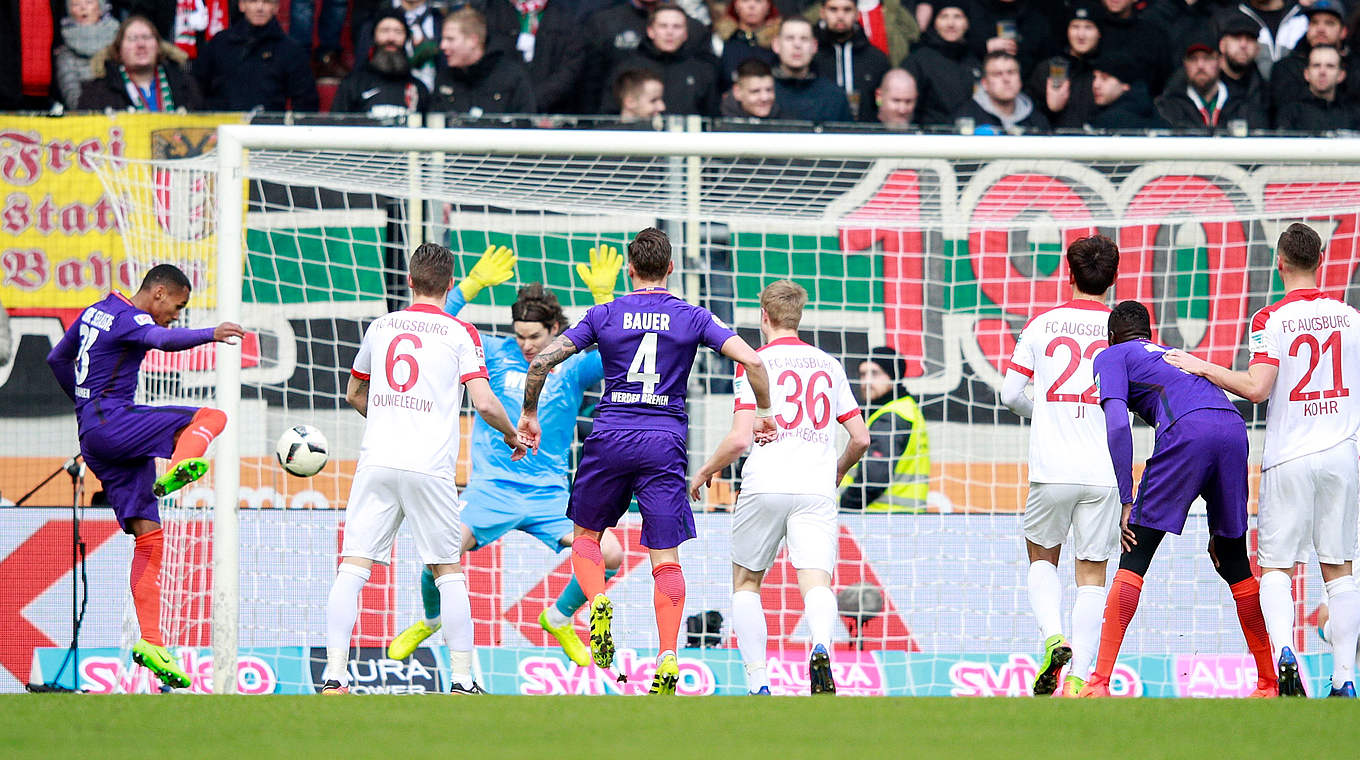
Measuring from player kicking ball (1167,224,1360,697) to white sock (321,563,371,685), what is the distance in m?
3.73

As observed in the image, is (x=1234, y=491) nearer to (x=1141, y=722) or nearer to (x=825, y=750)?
(x=1141, y=722)

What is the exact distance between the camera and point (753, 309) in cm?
998

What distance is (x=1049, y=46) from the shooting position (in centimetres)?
1156

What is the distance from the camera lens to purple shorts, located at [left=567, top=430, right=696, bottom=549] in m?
6.37

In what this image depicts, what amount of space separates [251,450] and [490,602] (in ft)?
6.06

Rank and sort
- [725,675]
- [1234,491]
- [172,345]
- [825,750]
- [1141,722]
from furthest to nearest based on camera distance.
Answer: [725,675], [172,345], [1234,491], [1141,722], [825,750]

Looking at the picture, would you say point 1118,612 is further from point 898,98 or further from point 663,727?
point 898,98

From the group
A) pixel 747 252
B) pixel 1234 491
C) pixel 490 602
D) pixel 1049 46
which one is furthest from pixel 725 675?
pixel 1049 46

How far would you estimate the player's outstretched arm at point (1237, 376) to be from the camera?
641 cm

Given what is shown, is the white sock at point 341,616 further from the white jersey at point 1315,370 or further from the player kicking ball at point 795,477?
the white jersey at point 1315,370

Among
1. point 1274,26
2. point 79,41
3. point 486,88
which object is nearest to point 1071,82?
point 1274,26

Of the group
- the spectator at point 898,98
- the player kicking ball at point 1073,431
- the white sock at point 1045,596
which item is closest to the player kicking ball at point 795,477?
the player kicking ball at point 1073,431

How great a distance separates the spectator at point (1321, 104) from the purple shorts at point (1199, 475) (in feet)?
17.5

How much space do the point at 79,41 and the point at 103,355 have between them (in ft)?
15.1
